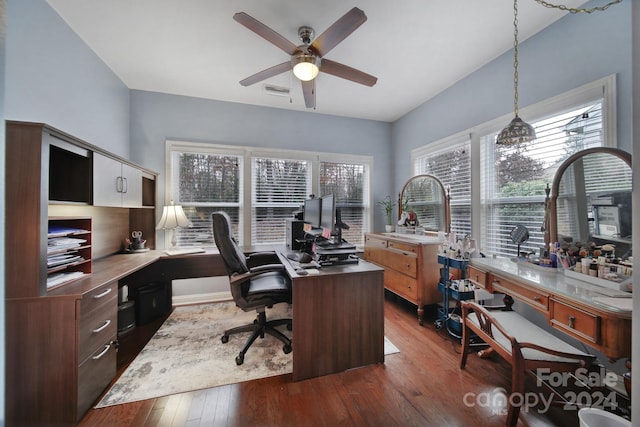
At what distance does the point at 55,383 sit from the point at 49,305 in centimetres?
45

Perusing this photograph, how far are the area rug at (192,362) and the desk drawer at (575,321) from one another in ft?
3.96

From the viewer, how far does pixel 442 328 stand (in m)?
2.42

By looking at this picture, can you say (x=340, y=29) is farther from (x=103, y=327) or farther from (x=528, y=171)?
(x=103, y=327)

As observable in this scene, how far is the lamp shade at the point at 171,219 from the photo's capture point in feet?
8.92

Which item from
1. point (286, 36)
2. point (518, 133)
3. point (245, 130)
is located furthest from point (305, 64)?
point (245, 130)

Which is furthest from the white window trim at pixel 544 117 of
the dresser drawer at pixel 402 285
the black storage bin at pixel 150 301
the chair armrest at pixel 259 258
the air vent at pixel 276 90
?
the black storage bin at pixel 150 301

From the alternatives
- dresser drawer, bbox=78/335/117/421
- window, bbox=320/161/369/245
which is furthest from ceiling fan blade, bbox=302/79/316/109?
dresser drawer, bbox=78/335/117/421

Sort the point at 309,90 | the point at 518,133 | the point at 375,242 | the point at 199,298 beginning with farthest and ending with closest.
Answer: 1. the point at 375,242
2. the point at 199,298
3. the point at 309,90
4. the point at 518,133

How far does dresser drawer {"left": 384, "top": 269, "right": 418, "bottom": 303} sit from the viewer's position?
8.46ft

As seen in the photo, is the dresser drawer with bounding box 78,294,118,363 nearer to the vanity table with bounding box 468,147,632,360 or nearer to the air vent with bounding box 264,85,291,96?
the air vent with bounding box 264,85,291,96

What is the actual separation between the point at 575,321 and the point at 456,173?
78.6 inches

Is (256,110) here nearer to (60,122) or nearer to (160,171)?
(160,171)

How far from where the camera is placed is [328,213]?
220 centimetres

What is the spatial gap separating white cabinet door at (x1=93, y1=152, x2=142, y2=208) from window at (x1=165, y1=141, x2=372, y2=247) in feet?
2.38
